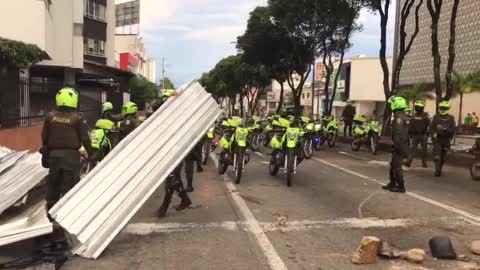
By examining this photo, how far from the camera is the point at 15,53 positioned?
16.6 meters

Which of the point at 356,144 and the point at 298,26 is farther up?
the point at 298,26

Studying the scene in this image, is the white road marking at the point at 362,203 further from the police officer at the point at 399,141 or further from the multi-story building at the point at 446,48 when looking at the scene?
the multi-story building at the point at 446,48

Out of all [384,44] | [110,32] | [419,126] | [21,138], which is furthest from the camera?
[110,32]

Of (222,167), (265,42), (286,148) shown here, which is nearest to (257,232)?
(286,148)

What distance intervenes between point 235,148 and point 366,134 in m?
9.82

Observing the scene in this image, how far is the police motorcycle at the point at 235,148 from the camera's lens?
12.4 meters

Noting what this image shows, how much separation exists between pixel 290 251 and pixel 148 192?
5.75ft

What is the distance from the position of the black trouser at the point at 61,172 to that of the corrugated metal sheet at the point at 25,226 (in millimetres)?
247

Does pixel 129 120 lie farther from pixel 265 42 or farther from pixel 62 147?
pixel 265 42

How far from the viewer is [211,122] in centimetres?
798

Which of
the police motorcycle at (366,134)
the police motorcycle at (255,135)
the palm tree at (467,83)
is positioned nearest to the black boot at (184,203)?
the police motorcycle at (255,135)

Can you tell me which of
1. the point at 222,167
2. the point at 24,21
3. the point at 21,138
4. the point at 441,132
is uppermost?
the point at 24,21

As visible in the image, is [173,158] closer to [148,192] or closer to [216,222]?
[148,192]

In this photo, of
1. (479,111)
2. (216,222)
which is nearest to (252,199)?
(216,222)
